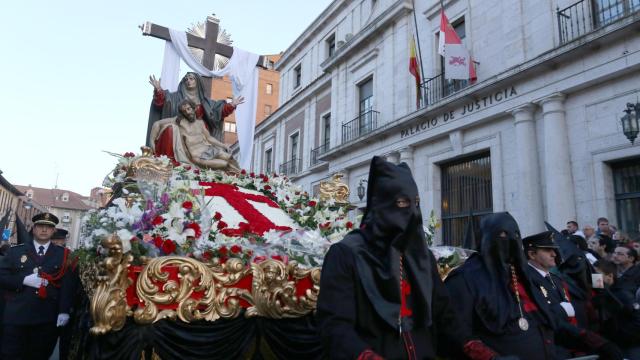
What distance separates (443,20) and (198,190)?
11.4m

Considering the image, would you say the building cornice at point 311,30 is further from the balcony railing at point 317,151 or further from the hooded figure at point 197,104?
the hooded figure at point 197,104

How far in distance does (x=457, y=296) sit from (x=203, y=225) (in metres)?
2.05

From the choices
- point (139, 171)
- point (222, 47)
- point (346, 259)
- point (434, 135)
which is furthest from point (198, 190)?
point (434, 135)

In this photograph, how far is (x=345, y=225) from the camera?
15.7ft

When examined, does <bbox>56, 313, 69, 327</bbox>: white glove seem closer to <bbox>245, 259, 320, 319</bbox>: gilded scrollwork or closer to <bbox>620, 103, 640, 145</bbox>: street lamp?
<bbox>245, 259, 320, 319</bbox>: gilded scrollwork

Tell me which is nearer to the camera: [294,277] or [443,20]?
[294,277]

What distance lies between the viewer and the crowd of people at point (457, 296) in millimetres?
2070

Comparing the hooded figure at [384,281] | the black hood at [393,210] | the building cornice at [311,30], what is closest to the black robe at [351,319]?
the hooded figure at [384,281]

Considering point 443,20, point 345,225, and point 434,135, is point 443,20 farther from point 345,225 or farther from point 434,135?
point 345,225

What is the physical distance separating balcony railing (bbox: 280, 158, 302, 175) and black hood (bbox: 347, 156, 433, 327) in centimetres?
2199

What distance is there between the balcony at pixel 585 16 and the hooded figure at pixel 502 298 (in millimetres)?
9382

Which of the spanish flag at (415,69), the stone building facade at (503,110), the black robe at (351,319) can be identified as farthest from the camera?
the spanish flag at (415,69)

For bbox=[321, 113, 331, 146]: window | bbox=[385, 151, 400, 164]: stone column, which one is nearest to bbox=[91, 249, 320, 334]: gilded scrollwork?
bbox=[385, 151, 400, 164]: stone column

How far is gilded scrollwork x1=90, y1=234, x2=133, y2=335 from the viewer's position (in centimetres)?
277
